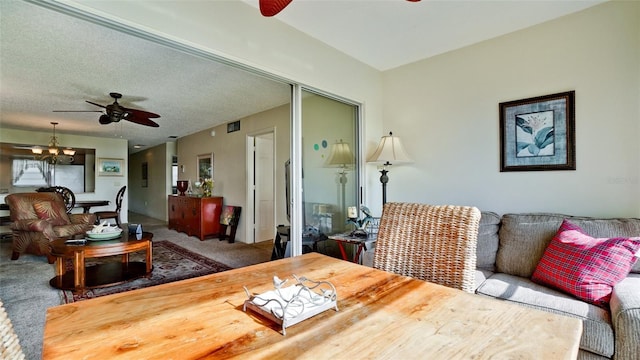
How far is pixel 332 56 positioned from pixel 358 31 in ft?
1.31

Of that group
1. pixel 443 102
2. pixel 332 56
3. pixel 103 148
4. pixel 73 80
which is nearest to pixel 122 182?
pixel 103 148

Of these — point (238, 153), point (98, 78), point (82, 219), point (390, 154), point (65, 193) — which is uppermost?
point (98, 78)

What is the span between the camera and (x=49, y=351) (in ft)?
2.09

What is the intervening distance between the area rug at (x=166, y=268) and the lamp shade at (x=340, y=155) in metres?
1.92

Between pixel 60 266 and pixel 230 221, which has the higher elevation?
pixel 230 221

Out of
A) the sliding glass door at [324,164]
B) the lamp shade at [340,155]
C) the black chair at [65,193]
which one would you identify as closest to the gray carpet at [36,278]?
the black chair at [65,193]

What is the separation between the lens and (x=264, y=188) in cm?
542

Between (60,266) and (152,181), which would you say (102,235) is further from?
(152,181)

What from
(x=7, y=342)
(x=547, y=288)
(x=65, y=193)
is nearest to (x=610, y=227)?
(x=547, y=288)

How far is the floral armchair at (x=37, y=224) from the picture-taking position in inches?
159

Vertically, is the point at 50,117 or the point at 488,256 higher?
the point at 50,117

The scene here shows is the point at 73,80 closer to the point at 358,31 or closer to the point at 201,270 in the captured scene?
the point at 201,270

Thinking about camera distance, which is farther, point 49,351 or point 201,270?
point 201,270

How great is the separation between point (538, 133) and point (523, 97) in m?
0.37
